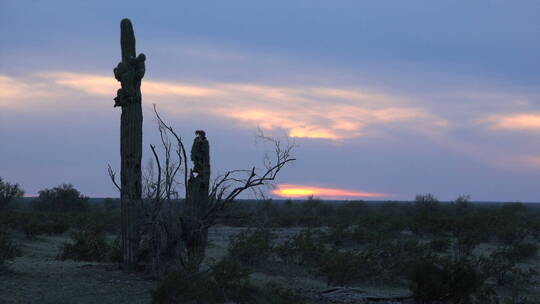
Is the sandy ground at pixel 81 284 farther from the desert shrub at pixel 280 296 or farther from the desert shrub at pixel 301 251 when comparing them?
the desert shrub at pixel 301 251

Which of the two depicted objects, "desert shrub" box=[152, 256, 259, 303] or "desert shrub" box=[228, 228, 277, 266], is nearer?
"desert shrub" box=[152, 256, 259, 303]

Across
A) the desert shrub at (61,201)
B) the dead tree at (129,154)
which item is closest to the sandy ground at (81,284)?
the dead tree at (129,154)

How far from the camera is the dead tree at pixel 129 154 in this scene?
13805 millimetres

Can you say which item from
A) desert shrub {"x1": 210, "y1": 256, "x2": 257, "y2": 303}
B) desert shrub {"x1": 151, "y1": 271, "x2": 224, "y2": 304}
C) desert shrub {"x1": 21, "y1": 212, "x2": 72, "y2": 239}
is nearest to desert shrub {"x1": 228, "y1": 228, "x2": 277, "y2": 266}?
desert shrub {"x1": 210, "y1": 256, "x2": 257, "y2": 303}

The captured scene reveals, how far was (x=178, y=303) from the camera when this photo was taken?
10.8m

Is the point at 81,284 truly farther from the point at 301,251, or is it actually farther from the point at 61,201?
the point at 61,201

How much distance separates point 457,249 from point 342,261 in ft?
26.9

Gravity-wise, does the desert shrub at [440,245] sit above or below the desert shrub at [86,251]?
below

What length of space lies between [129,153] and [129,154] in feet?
0.08

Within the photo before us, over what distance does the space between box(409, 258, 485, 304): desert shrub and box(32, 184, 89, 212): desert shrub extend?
1513 inches

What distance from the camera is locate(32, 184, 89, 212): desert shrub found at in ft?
157

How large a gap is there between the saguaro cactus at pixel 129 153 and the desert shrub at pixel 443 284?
5.99m

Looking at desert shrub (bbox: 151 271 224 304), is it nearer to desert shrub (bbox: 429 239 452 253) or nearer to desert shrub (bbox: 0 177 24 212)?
desert shrub (bbox: 429 239 452 253)

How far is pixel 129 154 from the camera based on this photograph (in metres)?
13.9
